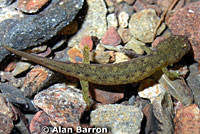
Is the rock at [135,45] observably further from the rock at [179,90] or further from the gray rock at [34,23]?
the gray rock at [34,23]

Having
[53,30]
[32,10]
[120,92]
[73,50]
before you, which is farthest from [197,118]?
[32,10]

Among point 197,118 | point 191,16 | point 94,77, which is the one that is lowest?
point 197,118

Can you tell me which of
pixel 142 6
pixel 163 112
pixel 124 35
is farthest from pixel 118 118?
pixel 142 6

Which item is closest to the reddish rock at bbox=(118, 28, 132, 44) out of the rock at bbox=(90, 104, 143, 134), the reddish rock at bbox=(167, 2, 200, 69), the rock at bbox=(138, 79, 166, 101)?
the reddish rock at bbox=(167, 2, 200, 69)

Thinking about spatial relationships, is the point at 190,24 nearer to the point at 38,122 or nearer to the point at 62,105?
the point at 62,105

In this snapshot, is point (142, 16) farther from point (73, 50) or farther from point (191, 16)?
point (73, 50)

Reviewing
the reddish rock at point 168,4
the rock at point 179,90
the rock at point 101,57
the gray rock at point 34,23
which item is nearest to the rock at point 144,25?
the reddish rock at point 168,4
